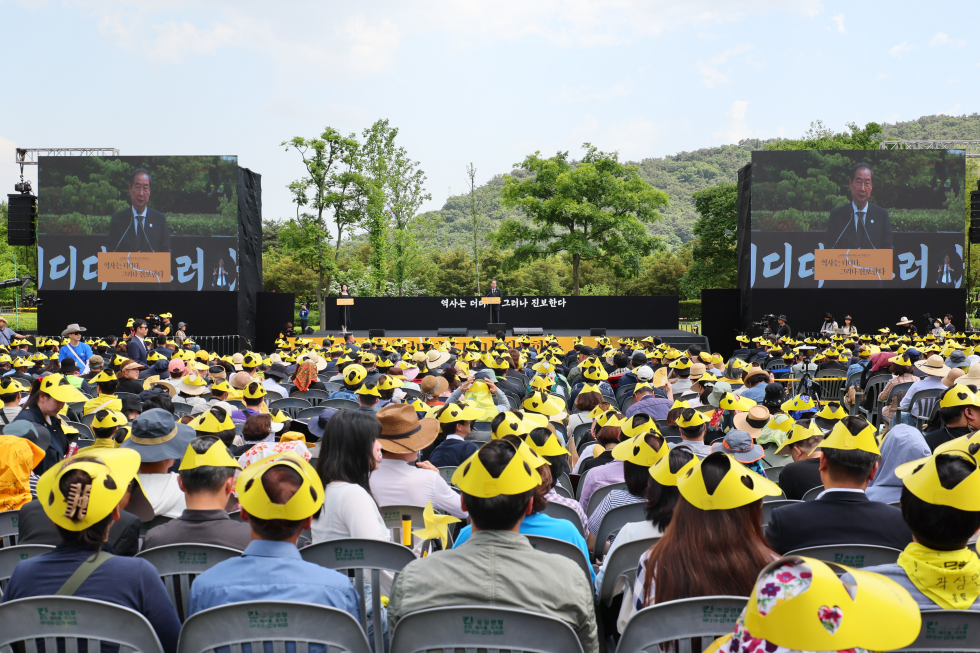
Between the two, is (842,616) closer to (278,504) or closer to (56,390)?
(278,504)

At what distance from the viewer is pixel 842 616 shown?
3.76ft

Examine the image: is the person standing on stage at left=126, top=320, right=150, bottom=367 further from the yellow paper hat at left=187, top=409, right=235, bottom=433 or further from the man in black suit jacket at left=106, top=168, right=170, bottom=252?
the man in black suit jacket at left=106, top=168, right=170, bottom=252

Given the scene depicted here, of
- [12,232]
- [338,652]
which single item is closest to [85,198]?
[12,232]

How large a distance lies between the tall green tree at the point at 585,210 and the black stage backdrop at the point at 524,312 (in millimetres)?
9440

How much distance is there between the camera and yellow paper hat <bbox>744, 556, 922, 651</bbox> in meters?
1.14

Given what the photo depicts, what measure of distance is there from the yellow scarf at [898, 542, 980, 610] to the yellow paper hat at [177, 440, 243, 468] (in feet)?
8.05

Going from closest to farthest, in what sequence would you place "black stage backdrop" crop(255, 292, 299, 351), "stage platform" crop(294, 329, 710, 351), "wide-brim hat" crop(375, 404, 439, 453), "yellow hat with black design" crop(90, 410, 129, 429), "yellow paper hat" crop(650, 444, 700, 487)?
"yellow paper hat" crop(650, 444, 700, 487) → "wide-brim hat" crop(375, 404, 439, 453) → "yellow hat with black design" crop(90, 410, 129, 429) → "stage platform" crop(294, 329, 710, 351) → "black stage backdrop" crop(255, 292, 299, 351)

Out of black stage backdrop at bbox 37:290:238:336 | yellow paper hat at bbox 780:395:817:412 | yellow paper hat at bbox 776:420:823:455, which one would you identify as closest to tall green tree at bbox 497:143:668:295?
black stage backdrop at bbox 37:290:238:336

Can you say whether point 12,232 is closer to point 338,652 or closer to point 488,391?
point 488,391

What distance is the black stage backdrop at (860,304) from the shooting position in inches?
829

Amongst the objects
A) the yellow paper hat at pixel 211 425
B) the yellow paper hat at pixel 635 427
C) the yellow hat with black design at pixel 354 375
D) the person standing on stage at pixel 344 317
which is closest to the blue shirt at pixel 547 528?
the yellow paper hat at pixel 635 427

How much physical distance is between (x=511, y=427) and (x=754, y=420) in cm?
220

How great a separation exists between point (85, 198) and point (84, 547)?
2187 centimetres

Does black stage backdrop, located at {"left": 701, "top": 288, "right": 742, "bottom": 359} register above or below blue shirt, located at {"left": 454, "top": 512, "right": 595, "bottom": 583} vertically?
above
